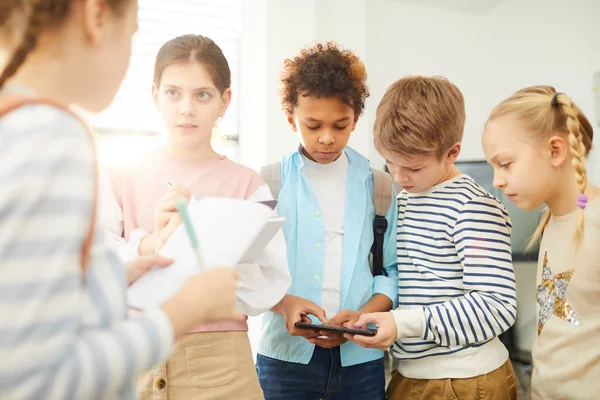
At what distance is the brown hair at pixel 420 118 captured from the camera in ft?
3.87

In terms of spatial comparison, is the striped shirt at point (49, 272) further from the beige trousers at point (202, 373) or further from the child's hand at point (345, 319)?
the child's hand at point (345, 319)

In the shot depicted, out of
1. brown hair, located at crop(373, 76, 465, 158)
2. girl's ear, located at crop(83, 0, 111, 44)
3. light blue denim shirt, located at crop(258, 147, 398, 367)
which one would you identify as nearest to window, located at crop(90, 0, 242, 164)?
light blue denim shirt, located at crop(258, 147, 398, 367)

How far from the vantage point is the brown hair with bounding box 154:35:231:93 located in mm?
1055

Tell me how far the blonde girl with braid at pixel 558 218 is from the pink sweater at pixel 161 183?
0.57 metres

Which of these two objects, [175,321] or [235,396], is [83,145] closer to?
[175,321]

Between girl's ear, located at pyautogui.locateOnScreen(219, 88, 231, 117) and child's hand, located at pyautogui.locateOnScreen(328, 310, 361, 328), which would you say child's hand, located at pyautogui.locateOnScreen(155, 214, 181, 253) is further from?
child's hand, located at pyautogui.locateOnScreen(328, 310, 361, 328)

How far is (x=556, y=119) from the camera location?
1.07 metres

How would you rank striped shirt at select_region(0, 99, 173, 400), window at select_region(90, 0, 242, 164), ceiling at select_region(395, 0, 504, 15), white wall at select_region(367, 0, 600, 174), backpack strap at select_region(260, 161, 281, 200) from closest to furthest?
1. striped shirt at select_region(0, 99, 173, 400)
2. backpack strap at select_region(260, 161, 281, 200)
3. window at select_region(90, 0, 242, 164)
4. white wall at select_region(367, 0, 600, 174)
5. ceiling at select_region(395, 0, 504, 15)

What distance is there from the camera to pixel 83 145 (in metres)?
0.46

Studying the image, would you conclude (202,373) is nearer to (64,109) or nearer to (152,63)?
(64,109)

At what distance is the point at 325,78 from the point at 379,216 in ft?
1.21

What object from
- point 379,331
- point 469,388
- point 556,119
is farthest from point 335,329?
point 556,119

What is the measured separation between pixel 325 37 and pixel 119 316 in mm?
2016

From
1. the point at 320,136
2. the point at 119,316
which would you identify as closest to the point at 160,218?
the point at 119,316
